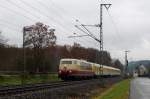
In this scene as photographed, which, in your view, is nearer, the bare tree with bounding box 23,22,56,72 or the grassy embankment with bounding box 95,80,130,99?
the grassy embankment with bounding box 95,80,130,99

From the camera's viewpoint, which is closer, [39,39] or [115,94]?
[115,94]

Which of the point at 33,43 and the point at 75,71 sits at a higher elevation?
the point at 33,43

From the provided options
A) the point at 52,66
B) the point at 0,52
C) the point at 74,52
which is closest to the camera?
the point at 0,52

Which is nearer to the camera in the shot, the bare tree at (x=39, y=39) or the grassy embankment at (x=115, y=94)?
the grassy embankment at (x=115, y=94)

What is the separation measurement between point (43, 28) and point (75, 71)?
31.1m

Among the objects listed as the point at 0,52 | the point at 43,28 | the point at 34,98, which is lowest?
the point at 34,98

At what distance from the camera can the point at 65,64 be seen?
2249 inches

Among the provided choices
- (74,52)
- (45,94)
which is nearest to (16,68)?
(74,52)

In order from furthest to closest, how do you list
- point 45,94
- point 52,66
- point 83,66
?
point 52,66 → point 83,66 → point 45,94

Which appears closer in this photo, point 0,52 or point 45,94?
point 45,94

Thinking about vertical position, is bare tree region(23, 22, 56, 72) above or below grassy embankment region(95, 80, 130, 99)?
above

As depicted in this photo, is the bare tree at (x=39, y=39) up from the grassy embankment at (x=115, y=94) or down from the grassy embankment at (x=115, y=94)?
up

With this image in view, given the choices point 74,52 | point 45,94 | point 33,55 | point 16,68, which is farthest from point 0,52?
point 45,94

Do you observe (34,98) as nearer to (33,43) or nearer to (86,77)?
(86,77)
